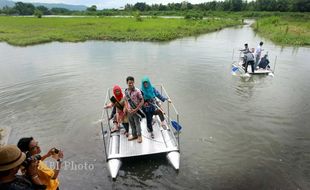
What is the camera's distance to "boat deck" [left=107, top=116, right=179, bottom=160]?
324 inches

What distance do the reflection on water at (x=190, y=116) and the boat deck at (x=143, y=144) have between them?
51cm

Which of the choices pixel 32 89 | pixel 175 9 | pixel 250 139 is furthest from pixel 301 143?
pixel 175 9

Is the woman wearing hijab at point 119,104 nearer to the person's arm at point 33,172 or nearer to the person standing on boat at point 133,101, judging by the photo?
the person standing on boat at point 133,101

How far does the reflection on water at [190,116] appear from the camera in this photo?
803 centimetres

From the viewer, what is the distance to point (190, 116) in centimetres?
1217

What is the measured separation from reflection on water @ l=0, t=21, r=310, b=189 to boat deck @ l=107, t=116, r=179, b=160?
0.51m

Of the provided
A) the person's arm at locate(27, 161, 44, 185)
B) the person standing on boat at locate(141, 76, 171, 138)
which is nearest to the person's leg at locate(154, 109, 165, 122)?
the person standing on boat at locate(141, 76, 171, 138)

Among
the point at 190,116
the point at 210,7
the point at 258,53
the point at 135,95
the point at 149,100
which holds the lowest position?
the point at 190,116

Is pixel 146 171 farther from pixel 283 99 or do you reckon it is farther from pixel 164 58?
pixel 164 58

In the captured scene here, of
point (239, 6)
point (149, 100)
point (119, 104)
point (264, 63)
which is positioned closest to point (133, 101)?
point (149, 100)

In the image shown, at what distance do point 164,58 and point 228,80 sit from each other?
849cm

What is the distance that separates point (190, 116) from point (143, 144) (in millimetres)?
4128

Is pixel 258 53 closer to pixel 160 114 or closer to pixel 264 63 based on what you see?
pixel 264 63

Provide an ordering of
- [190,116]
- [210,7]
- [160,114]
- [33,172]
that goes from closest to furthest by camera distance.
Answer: [33,172]
[160,114]
[190,116]
[210,7]
